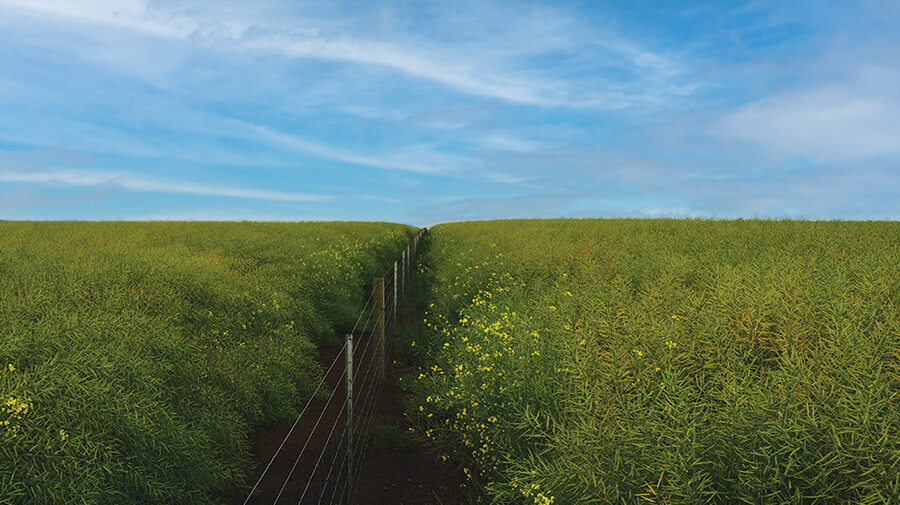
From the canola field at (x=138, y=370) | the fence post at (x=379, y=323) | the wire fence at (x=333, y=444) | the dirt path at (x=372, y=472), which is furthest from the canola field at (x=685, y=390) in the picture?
the canola field at (x=138, y=370)

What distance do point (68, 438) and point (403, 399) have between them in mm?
4835

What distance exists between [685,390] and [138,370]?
487cm

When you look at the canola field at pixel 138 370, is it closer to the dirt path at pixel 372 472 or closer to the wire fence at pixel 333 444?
the dirt path at pixel 372 472

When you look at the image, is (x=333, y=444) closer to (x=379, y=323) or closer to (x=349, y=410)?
(x=349, y=410)

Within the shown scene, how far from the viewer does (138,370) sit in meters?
4.93

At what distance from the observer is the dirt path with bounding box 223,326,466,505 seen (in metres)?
5.54

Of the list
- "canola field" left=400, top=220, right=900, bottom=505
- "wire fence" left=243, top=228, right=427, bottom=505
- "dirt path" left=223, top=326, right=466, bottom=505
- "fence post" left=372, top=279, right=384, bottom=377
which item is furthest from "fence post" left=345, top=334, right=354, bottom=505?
"fence post" left=372, top=279, right=384, bottom=377

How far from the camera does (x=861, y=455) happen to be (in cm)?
281

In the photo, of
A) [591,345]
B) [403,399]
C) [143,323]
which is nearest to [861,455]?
[591,345]

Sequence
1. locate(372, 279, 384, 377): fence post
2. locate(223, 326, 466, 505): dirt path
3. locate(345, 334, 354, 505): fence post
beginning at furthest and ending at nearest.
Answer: locate(372, 279, 384, 377): fence post < locate(223, 326, 466, 505): dirt path < locate(345, 334, 354, 505): fence post

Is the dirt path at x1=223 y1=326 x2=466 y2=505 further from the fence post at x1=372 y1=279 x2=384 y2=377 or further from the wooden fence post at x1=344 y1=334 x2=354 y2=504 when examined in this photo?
the fence post at x1=372 y1=279 x2=384 y2=377

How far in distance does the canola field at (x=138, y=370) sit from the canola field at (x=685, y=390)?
8.09 ft

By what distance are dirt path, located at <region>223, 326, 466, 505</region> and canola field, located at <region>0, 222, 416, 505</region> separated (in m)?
0.30

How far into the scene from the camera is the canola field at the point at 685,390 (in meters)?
2.87
